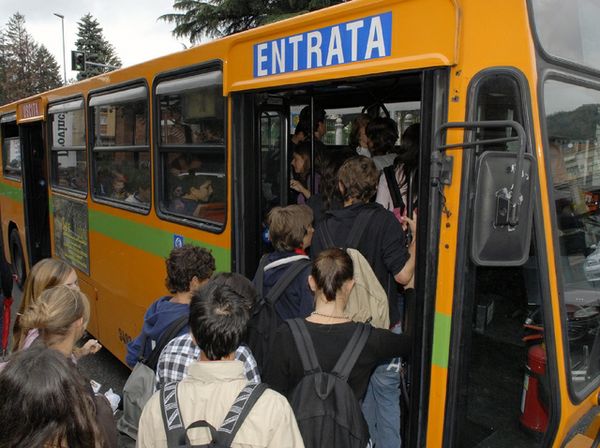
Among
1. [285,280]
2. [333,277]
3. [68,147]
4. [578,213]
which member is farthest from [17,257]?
[578,213]

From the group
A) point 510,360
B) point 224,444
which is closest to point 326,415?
point 224,444

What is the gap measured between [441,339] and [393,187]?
1.43 m

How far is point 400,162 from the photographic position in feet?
11.0

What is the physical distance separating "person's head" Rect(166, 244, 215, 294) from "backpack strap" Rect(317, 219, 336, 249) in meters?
0.59

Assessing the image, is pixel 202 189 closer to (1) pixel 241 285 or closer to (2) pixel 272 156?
(2) pixel 272 156

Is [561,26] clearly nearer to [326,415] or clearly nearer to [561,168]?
[561,168]

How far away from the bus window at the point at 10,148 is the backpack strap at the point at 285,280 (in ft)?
20.8

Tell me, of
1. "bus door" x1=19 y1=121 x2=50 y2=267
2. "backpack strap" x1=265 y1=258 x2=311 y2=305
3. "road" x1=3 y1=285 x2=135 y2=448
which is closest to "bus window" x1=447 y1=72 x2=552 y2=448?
"backpack strap" x1=265 y1=258 x2=311 y2=305

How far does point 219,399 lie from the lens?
171cm

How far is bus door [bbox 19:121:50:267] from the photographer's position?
716 cm

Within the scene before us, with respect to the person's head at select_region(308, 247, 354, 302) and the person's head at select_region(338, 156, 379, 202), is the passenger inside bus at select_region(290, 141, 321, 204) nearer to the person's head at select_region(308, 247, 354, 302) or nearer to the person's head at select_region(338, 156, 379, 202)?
the person's head at select_region(338, 156, 379, 202)

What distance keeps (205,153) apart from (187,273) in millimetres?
971

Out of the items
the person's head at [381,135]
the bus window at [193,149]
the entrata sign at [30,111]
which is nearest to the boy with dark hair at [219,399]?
the bus window at [193,149]

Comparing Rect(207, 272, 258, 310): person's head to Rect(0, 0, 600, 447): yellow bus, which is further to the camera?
Rect(207, 272, 258, 310): person's head
